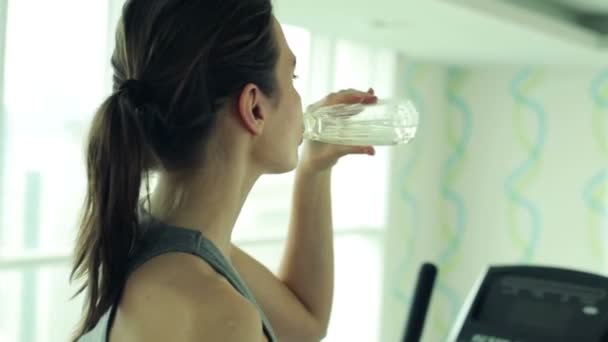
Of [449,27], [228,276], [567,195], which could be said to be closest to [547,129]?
[567,195]

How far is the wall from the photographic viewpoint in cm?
288

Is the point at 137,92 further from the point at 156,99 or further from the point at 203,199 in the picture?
the point at 203,199

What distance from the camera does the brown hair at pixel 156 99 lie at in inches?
32.0

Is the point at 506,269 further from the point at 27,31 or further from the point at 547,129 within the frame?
the point at 547,129

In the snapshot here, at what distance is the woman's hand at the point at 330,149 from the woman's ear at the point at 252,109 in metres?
0.28

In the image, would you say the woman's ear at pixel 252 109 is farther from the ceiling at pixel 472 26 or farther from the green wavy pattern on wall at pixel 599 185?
the green wavy pattern on wall at pixel 599 185

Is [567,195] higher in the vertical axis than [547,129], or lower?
lower

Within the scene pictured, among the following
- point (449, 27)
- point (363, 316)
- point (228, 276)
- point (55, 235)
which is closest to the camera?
point (228, 276)

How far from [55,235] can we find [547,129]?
6.10 ft

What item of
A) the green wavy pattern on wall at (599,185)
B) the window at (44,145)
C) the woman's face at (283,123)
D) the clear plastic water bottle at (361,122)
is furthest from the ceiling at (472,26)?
the woman's face at (283,123)

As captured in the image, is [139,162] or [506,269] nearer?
[139,162]

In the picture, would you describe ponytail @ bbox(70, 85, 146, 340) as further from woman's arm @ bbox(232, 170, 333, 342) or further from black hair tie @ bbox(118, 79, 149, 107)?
woman's arm @ bbox(232, 170, 333, 342)

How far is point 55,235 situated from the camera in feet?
5.78

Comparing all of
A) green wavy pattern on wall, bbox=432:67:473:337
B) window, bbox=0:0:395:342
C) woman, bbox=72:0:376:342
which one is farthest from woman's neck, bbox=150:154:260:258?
green wavy pattern on wall, bbox=432:67:473:337
